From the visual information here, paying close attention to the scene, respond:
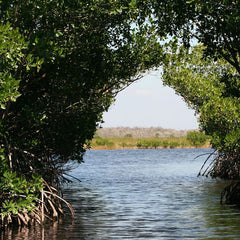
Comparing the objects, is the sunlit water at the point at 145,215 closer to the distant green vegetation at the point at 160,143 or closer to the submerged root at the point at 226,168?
the submerged root at the point at 226,168

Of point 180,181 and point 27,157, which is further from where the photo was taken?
point 180,181

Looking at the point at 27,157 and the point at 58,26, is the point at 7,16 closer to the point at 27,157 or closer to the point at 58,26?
the point at 58,26

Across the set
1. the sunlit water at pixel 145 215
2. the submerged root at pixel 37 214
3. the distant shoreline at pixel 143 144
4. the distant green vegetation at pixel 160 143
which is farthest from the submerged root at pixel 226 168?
the distant shoreline at pixel 143 144

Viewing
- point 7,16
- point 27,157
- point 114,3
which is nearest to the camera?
point 7,16

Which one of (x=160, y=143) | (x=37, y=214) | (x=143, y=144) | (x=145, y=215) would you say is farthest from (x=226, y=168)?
(x=143, y=144)

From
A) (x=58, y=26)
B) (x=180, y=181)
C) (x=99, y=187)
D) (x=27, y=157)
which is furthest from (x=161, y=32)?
(x=180, y=181)

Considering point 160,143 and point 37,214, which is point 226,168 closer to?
point 37,214

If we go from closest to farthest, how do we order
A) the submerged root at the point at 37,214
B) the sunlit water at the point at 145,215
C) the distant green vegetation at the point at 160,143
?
the submerged root at the point at 37,214 < the sunlit water at the point at 145,215 < the distant green vegetation at the point at 160,143

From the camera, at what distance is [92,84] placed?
16219 mm

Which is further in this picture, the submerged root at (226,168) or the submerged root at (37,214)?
the submerged root at (226,168)

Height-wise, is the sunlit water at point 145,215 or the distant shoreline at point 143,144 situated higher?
the distant shoreline at point 143,144

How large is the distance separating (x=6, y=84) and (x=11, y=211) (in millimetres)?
3685

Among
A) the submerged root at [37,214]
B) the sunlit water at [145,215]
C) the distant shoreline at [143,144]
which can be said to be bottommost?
the sunlit water at [145,215]

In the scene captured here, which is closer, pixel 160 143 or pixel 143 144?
pixel 160 143
